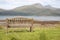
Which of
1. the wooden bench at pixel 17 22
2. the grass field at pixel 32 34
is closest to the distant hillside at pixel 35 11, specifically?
the wooden bench at pixel 17 22

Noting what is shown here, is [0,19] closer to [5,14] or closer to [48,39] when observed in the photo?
[5,14]

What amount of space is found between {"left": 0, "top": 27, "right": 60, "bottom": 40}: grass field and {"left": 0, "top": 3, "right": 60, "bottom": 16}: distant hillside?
10.6 inches

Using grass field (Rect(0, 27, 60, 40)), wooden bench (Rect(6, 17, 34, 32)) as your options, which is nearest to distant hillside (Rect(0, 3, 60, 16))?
wooden bench (Rect(6, 17, 34, 32))

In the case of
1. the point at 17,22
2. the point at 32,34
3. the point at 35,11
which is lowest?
the point at 32,34

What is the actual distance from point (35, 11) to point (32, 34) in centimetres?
41

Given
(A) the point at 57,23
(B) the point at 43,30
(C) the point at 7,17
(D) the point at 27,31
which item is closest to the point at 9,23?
(C) the point at 7,17

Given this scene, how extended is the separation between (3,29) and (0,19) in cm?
19

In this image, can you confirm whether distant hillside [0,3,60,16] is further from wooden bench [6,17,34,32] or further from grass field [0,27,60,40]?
grass field [0,27,60,40]

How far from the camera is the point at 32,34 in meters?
3.85

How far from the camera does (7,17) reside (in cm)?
382

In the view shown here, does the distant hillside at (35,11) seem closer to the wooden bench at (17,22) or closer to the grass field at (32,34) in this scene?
the wooden bench at (17,22)

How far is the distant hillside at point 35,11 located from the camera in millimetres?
3828

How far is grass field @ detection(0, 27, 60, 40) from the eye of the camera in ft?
12.2

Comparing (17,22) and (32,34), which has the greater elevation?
(17,22)
